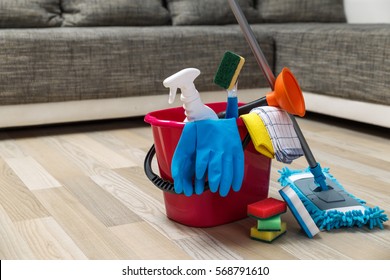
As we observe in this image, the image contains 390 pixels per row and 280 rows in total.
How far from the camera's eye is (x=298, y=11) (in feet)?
9.25

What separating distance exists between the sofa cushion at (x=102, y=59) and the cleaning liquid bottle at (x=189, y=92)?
1057 millimetres

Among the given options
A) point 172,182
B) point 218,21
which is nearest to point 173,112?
point 172,182

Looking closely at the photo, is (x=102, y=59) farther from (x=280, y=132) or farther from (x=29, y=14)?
(x=280, y=132)

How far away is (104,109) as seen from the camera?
216 centimetres

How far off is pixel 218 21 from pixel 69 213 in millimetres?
1629

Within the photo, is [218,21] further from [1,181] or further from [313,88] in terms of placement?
[1,181]

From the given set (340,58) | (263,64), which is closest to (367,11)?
(340,58)

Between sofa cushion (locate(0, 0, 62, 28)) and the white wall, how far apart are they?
148 centimetres

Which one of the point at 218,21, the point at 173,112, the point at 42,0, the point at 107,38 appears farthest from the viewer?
the point at 218,21

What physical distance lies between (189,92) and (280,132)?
0.20 m

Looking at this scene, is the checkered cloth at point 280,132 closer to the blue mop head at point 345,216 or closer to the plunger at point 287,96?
the plunger at point 287,96

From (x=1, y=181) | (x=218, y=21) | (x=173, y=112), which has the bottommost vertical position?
(x=1, y=181)

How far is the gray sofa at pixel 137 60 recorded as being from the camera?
1982mm

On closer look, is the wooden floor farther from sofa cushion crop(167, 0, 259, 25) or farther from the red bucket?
sofa cushion crop(167, 0, 259, 25)
